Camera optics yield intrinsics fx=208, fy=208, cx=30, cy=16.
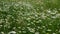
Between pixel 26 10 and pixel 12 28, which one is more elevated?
pixel 26 10

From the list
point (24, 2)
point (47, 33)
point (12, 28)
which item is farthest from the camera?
point (24, 2)

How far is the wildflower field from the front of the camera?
301 inches

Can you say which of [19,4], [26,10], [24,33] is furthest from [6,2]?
[24,33]

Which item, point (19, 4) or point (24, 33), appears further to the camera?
point (19, 4)

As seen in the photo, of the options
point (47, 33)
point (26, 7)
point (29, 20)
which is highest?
point (26, 7)

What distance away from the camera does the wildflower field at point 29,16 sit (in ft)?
25.1

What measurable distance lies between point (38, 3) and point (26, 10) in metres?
0.81

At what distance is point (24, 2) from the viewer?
9977 mm

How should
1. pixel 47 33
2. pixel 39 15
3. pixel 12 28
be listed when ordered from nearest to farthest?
1. pixel 47 33
2. pixel 12 28
3. pixel 39 15

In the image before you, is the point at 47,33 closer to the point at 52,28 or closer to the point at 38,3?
the point at 52,28

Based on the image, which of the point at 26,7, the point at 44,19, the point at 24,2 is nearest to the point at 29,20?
the point at 44,19

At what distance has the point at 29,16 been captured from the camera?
27.9ft

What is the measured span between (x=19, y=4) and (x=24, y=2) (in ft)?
1.28

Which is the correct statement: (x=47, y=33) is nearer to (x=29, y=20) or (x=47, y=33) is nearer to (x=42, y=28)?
(x=42, y=28)
